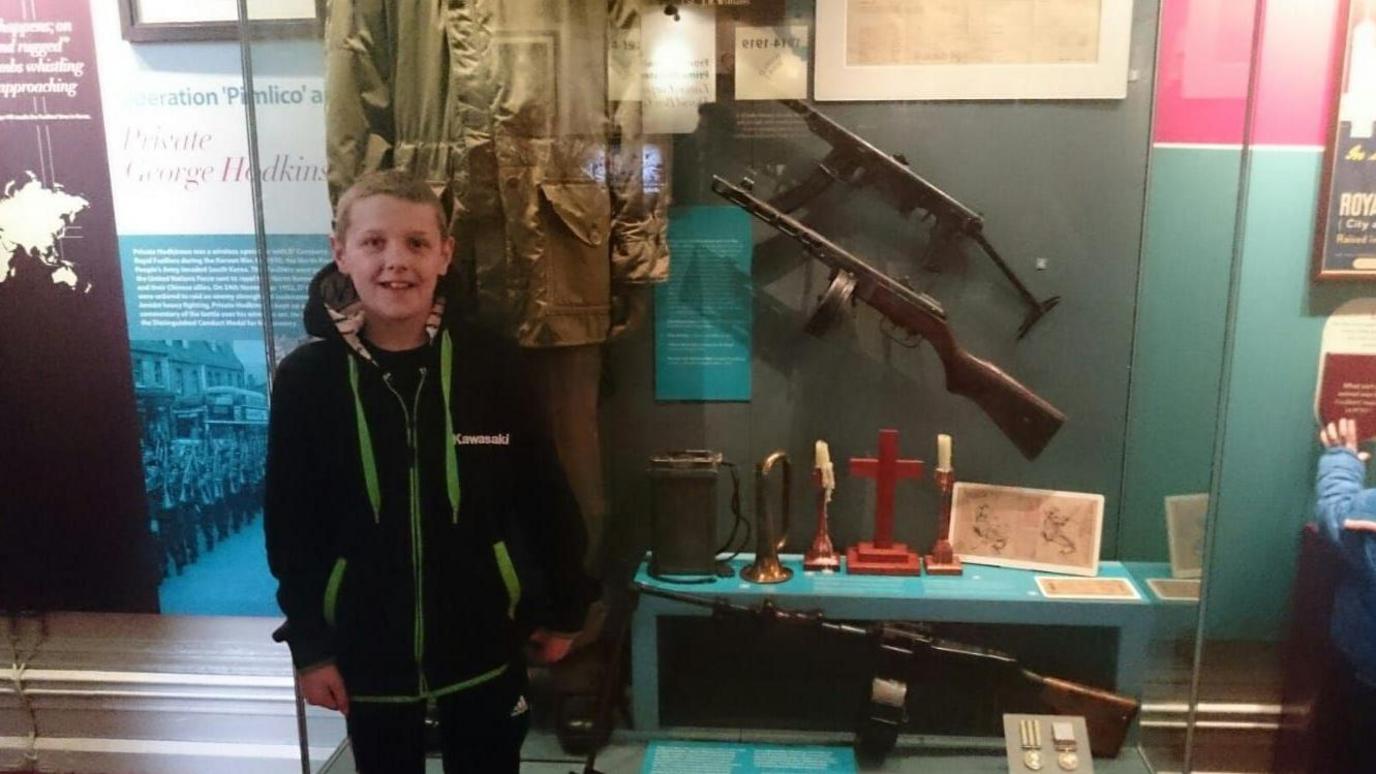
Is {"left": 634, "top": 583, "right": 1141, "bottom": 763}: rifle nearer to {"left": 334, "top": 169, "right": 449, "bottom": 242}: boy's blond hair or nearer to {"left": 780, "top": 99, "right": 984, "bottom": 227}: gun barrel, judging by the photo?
{"left": 780, "top": 99, "right": 984, "bottom": 227}: gun barrel

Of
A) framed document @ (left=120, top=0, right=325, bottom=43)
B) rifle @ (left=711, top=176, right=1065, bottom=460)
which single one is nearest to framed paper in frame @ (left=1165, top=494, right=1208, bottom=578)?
rifle @ (left=711, top=176, right=1065, bottom=460)

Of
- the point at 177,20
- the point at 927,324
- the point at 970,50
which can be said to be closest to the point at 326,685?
the point at 927,324

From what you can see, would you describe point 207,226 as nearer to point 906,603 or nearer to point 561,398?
point 561,398

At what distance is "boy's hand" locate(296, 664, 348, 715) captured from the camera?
5.03 feet

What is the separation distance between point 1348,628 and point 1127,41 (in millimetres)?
1266

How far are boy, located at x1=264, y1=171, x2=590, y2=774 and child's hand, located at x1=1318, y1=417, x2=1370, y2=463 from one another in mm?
1683

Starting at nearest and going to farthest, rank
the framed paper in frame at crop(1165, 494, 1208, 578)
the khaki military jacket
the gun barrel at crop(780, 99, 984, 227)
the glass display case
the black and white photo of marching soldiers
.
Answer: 1. the khaki military jacket
2. the glass display case
3. the framed paper in frame at crop(1165, 494, 1208, 578)
4. the gun barrel at crop(780, 99, 984, 227)
5. the black and white photo of marching soldiers

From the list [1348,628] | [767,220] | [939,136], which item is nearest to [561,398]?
[767,220]

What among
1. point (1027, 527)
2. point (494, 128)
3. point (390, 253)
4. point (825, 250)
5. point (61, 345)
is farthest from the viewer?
point (61, 345)

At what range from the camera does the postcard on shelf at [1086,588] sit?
2109mm

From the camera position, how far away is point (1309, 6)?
1.97 m

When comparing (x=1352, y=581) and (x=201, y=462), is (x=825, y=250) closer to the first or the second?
(x=1352, y=581)

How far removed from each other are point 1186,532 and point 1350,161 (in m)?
0.83

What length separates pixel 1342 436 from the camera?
2.10 meters
